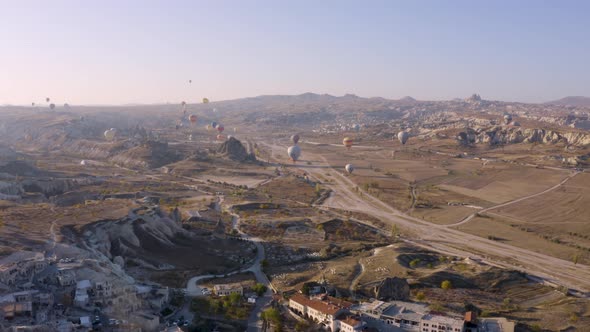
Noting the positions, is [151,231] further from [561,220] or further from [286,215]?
[561,220]

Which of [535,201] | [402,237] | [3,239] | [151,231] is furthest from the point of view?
[535,201]

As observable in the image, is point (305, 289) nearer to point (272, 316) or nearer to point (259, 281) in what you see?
point (272, 316)

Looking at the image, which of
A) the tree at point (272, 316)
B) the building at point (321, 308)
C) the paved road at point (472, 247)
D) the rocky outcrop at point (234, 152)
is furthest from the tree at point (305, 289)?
the rocky outcrop at point (234, 152)

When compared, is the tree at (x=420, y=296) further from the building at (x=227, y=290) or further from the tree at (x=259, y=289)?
the building at (x=227, y=290)

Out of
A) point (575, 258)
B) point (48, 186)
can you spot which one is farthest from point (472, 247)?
point (48, 186)

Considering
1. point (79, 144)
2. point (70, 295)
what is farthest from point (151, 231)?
point (79, 144)

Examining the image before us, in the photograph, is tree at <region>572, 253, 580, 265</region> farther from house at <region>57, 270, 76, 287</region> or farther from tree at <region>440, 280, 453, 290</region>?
house at <region>57, 270, 76, 287</region>
